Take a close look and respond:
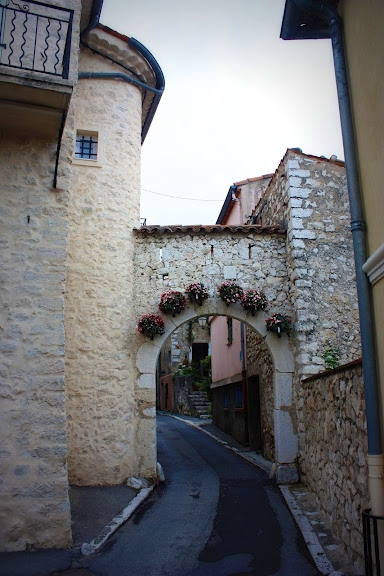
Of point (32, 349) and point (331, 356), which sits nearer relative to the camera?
point (32, 349)

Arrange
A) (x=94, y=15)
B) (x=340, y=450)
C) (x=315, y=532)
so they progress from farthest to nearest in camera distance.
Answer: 1. (x=94, y=15)
2. (x=315, y=532)
3. (x=340, y=450)

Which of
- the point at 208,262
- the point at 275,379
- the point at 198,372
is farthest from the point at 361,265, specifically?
the point at 198,372

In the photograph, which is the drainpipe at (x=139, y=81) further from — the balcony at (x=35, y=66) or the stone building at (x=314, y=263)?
the balcony at (x=35, y=66)

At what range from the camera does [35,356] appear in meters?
5.43

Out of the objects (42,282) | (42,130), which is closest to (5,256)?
(42,282)

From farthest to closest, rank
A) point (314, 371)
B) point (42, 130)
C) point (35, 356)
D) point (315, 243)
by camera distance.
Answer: point (315, 243) < point (314, 371) < point (42, 130) < point (35, 356)

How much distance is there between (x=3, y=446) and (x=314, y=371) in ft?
17.4

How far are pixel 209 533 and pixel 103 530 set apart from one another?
1.25 metres

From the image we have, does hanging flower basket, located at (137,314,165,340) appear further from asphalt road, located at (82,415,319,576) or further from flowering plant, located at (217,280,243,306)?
asphalt road, located at (82,415,319,576)

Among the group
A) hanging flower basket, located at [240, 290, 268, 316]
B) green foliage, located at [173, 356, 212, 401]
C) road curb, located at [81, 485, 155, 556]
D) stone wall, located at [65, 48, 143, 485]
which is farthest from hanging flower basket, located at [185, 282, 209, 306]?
green foliage, located at [173, 356, 212, 401]

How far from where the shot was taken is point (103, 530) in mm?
5793

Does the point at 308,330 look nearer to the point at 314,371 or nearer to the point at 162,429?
the point at 314,371

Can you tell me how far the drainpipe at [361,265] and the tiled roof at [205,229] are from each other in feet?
15.3

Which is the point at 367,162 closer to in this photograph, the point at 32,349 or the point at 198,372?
the point at 32,349
